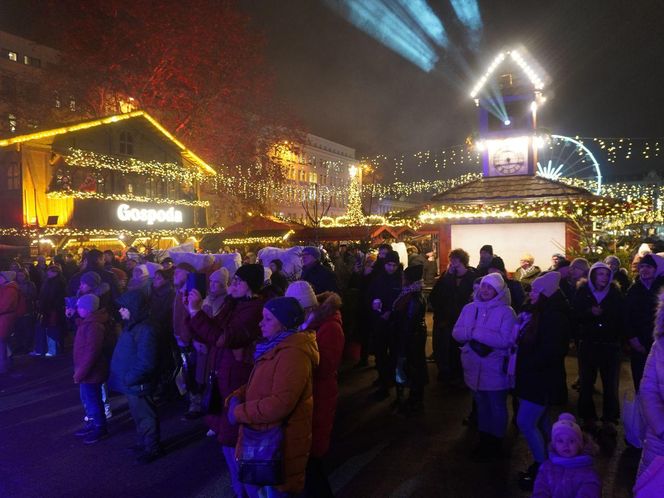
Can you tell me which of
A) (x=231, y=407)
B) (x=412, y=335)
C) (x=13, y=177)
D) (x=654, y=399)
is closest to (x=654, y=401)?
(x=654, y=399)

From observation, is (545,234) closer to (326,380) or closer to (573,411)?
(573,411)


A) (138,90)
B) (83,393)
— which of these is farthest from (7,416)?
(138,90)

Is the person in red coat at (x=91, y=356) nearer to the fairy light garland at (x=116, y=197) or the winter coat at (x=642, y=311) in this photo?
the winter coat at (x=642, y=311)

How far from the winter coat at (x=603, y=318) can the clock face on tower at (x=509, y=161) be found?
1177 centimetres

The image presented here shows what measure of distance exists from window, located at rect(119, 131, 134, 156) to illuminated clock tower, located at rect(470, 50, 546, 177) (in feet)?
48.6

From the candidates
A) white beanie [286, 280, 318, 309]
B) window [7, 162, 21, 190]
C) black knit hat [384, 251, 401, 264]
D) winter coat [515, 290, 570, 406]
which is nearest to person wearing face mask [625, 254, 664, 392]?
winter coat [515, 290, 570, 406]

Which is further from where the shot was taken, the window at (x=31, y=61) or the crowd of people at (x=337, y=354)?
the window at (x=31, y=61)

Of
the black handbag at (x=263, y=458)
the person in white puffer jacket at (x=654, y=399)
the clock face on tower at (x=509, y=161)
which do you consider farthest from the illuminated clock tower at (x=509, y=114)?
→ the black handbag at (x=263, y=458)

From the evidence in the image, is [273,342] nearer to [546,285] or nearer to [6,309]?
[546,285]

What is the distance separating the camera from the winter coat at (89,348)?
534 centimetres

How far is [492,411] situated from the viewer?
15.5ft

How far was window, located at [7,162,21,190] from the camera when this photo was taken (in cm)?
1877

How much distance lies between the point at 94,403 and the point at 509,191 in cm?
1363

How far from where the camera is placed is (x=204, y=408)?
12.8 ft
